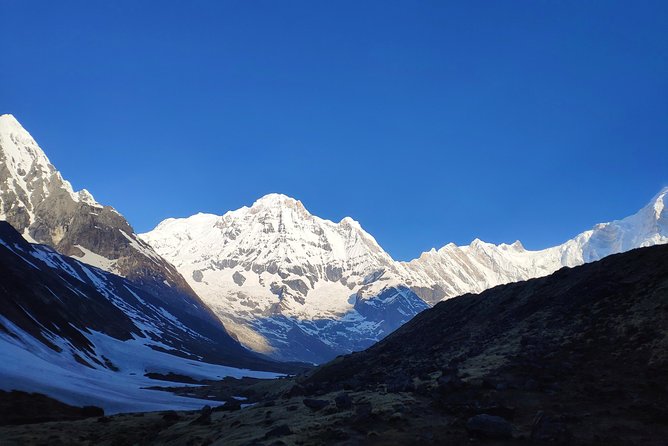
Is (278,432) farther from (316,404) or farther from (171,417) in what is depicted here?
(171,417)

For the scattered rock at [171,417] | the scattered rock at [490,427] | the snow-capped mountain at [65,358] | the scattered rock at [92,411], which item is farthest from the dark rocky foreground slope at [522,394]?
the snow-capped mountain at [65,358]

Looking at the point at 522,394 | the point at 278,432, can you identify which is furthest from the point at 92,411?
the point at 522,394

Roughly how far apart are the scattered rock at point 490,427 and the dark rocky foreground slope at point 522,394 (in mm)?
56

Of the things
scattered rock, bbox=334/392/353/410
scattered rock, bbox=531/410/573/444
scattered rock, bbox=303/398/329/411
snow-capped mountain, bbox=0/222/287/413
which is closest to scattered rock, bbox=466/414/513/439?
scattered rock, bbox=531/410/573/444

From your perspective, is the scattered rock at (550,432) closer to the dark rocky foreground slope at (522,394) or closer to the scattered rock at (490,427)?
the dark rocky foreground slope at (522,394)

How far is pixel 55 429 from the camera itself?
44.1 metres

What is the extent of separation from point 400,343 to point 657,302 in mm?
48398

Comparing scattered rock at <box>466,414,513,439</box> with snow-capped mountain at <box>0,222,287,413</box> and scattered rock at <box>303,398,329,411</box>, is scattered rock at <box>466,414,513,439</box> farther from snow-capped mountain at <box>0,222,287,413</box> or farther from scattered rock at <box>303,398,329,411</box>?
snow-capped mountain at <box>0,222,287,413</box>

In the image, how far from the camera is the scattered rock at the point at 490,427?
93.0 feet

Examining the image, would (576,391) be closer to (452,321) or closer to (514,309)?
(514,309)

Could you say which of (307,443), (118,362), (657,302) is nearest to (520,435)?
(307,443)

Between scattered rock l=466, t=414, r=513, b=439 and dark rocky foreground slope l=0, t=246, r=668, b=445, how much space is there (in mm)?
56

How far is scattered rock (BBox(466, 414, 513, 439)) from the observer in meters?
28.4

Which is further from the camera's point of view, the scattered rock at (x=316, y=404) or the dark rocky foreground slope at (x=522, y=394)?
the scattered rock at (x=316, y=404)
